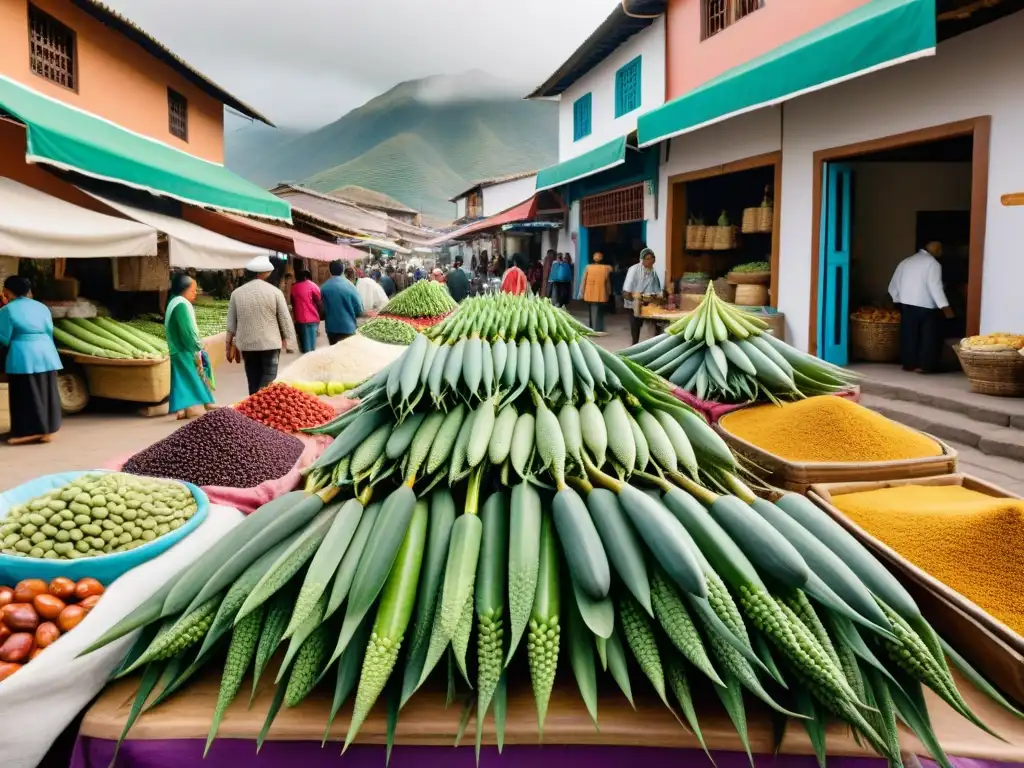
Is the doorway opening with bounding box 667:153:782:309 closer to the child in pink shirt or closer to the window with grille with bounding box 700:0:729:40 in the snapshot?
the window with grille with bounding box 700:0:729:40

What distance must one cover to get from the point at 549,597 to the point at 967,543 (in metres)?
0.98

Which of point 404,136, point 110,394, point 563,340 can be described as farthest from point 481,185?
point 404,136

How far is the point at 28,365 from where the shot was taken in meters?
6.66

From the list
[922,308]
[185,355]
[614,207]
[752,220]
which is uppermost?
[614,207]

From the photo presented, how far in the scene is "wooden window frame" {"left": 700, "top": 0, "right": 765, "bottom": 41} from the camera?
35.6 feet

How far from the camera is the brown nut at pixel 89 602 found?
66.7 inches

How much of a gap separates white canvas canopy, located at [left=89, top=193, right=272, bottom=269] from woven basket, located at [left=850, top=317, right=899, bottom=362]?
8021 mm

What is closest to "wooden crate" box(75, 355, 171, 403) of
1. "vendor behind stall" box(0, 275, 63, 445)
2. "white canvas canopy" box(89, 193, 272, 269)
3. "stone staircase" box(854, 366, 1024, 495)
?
"vendor behind stall" box(0, 275, 63, 445)

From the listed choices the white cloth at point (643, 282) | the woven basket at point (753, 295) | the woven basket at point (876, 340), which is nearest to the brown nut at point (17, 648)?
the woven basket at point (876, 340)

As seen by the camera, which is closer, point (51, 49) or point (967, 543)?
point (967, 543)

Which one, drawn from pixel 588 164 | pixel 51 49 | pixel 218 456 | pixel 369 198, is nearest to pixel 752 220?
pixel 588 164

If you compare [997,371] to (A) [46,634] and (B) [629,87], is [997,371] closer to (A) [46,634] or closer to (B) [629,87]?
(A) [46,634]

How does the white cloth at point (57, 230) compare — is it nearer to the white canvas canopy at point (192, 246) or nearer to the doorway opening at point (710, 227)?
the white canvas canopy at point (192, 246)

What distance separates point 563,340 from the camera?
2229 mm
